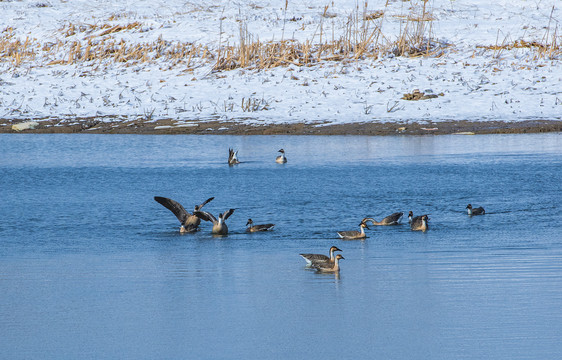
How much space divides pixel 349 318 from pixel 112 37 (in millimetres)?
29611

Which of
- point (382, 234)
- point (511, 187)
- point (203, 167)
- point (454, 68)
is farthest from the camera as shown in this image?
point (454, 68)

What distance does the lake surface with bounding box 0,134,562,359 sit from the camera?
7574 mm

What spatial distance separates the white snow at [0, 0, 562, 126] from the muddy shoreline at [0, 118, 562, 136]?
47cm

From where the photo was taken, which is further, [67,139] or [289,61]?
[289,61]

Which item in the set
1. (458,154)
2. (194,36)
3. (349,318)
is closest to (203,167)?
(458,154)

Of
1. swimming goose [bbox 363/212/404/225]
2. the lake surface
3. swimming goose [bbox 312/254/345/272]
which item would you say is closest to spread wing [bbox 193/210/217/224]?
the lake surface

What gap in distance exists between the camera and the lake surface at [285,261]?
757 cm

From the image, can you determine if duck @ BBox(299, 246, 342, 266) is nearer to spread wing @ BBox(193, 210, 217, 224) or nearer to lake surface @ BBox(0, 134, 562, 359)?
lake surface @ BBox(0, 134, 562, 359)

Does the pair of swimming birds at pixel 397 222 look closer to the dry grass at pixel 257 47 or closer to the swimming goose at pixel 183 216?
the swimming goose at pixel 183 216

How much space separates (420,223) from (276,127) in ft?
46.4

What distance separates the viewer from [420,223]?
1258cm

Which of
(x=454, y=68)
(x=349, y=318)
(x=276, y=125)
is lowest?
(x=349, y=318)

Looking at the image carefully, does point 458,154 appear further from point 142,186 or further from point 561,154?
point 142,186

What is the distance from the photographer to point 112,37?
3591 centimetres
